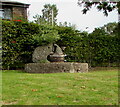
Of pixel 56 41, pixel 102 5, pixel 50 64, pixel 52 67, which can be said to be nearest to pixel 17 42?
pixel 56 41

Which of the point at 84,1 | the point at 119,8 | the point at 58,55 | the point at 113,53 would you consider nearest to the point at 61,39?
the point at 58,55

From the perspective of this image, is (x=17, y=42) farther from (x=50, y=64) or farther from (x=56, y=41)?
(x=50, y=64)

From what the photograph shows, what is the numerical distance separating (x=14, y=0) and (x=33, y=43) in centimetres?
884

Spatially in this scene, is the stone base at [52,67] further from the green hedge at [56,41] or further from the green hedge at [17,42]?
the green hedge at [17,42]

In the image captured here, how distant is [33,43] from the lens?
29.8 feet

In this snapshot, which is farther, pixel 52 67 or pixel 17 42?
pixel 17 42

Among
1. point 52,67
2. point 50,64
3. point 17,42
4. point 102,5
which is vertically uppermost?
point 102,5

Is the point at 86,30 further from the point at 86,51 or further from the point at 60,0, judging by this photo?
the point at 60,0

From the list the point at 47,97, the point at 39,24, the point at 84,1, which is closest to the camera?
the point at 47,97

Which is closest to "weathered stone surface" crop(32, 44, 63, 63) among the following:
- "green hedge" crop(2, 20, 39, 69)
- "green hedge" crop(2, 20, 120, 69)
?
"green hedge" crop(2, 20, 120, 69)

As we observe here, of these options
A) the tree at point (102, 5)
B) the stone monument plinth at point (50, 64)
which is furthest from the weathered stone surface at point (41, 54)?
the tree at point (102, 5)

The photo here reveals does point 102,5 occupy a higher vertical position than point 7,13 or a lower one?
higher

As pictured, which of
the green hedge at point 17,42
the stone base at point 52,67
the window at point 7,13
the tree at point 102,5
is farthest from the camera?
the window at point 7,13

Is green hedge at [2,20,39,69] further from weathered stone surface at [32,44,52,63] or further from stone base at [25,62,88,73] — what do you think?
stone base at [25,62,88,73]
